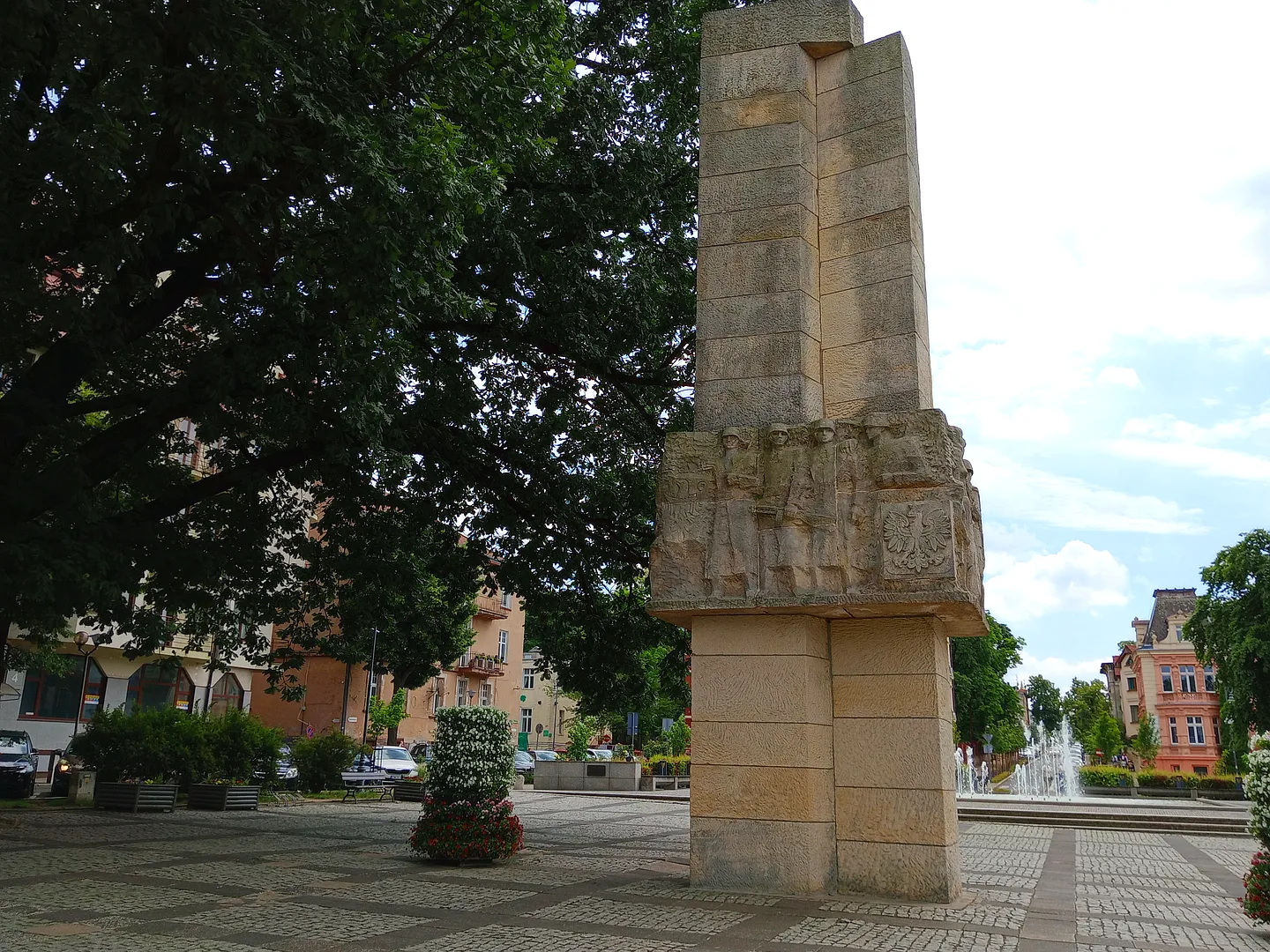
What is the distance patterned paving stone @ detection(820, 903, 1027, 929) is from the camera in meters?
9.05

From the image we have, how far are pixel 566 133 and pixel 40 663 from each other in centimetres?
2423

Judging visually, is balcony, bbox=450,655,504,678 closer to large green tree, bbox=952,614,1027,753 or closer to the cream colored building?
the cream colored building

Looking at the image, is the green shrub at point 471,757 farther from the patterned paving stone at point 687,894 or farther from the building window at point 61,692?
the building window at point 61,692

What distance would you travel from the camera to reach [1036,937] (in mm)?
8328

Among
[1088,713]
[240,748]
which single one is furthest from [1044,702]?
[240,748]

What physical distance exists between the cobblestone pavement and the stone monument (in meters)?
0.88

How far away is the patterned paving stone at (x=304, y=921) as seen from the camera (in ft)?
26.6

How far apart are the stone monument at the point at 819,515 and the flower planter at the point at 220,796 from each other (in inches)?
546

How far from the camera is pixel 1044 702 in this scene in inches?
5027

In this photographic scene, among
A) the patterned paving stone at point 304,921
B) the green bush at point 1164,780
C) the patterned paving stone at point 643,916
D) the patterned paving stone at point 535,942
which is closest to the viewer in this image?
the patterned paving stone at point 535,942

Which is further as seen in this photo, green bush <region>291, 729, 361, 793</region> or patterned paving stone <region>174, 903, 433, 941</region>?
green bush <region>291, 729, 361, 793</region>

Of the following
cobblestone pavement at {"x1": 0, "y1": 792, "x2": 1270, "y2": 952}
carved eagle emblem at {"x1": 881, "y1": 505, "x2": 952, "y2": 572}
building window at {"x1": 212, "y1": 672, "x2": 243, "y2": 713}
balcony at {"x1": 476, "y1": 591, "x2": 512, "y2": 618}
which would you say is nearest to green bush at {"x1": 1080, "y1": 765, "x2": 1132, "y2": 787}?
cobblestone pavement at {"x1": 0, "y1": 792, "x2": 1270, "y2": 952}

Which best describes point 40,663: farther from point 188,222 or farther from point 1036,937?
point 1036,937

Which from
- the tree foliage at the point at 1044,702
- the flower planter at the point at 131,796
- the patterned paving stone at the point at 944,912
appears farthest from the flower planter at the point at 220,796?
the tree foliage at the point at 1044,702
